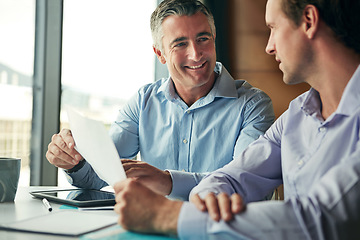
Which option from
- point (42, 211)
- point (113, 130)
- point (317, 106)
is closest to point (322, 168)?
point (317, 106)

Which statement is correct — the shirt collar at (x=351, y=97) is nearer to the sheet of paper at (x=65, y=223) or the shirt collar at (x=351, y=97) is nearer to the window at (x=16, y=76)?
the sheet of paper at (x=65, y=223)

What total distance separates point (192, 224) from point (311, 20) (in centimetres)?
67

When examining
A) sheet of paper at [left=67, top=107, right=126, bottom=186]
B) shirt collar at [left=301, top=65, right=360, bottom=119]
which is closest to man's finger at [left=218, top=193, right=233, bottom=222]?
sheet of paper at [left=67, top=107, right=126, bottom=186]

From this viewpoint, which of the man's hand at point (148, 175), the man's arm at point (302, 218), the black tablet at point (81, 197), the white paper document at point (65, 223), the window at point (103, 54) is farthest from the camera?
the window at point (103, 54)

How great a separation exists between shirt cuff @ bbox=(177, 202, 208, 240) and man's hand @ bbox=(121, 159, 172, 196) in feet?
1.75

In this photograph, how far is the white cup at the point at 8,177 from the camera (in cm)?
132

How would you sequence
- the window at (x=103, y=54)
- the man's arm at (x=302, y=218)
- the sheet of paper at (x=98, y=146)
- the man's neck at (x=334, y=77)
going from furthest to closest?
1. the window at (x=103, y=54)
2. the man's neck at (x=334, y=77)
3. the sheet of paper at (x=98, y=146)
4. the man's arm at (x=302, y=218)

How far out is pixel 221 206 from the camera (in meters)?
0.89

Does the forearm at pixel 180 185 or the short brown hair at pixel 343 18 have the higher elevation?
the short brown hair at pixel 343 18

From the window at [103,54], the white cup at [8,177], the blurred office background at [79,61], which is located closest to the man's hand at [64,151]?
the white cup at [8,177]

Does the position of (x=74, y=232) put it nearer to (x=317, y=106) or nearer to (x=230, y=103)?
(x=317, y=106)

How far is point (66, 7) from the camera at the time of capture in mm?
2957

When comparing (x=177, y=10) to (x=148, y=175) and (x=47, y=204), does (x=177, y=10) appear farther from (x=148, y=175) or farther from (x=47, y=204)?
(x=47, y=204)

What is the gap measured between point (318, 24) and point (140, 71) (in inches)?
110
